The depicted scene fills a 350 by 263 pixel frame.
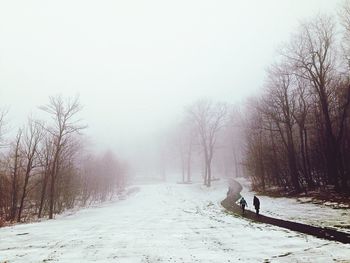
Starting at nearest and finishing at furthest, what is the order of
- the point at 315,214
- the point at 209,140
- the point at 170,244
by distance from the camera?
the point at 170,244, the point at 315,214, the point at 209,140

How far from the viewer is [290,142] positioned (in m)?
40.0

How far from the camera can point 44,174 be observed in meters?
42.2

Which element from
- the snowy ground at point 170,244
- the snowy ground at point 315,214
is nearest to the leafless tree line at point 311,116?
the snowy ground at point 315,214

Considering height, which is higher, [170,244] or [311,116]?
[311,116]

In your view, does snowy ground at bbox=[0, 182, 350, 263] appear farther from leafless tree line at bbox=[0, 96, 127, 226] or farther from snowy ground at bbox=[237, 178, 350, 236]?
leafless tree line at bbox=[0, 96, 127, 226]

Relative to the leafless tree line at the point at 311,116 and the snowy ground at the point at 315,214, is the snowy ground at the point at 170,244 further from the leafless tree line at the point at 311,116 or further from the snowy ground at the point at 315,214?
the leafless tree line at the point at 311,116

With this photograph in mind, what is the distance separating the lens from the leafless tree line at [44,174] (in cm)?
3334

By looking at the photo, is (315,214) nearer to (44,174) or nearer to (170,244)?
(170,244)

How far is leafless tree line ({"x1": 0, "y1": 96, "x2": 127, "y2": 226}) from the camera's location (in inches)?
1313

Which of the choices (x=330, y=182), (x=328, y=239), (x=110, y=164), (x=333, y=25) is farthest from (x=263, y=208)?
(x=110, y=164)

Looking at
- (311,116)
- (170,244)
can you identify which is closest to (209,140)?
(311,116)

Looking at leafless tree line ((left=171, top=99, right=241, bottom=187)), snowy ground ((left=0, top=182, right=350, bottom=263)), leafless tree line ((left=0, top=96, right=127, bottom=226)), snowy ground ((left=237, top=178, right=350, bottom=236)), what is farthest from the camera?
leafless tree line ((left=171, top=99, right=241, bottom=187))

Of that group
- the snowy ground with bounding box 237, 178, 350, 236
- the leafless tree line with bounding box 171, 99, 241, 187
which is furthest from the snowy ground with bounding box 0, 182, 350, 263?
the leafless tree line with bounding box 171, 99, 241, 187

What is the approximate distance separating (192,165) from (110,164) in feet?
167
